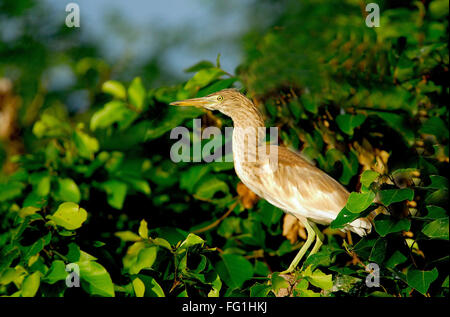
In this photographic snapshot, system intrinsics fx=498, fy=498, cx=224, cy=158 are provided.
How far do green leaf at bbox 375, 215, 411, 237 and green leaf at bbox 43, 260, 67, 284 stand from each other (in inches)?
38.7

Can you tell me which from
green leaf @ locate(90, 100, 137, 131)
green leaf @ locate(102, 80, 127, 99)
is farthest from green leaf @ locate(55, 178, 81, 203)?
green leaf @ locate(102, 80, 127, 99)

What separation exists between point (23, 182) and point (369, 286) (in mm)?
1533

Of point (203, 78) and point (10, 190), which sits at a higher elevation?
point (203, 78)

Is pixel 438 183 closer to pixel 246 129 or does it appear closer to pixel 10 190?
pixel 246 129

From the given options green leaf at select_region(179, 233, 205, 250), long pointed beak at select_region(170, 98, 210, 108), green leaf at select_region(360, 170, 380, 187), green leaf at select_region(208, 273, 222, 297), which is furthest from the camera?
long pointed beak at select_region(170, 98, 210, 108)

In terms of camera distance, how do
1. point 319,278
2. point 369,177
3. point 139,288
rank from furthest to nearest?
point 139,288 < point 319,278 < point 369,177

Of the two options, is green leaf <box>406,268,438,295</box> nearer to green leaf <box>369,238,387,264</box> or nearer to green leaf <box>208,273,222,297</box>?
green leaf <box>369,238,387,264</box>

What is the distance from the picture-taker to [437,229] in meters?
1.40

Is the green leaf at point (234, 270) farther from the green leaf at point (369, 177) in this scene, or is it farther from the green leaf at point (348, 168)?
the green leaf at point (369, 177)

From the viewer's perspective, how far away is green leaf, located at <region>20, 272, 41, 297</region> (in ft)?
5.14

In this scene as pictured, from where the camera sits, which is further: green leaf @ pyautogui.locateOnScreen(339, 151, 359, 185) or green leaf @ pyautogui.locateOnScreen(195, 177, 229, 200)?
green leaf @ pyautogui.locateOnScreen(195, 177, 229, 200)

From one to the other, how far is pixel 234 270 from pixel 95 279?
1.63 feet

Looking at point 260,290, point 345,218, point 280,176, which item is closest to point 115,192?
point 280,176

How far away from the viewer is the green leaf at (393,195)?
132cm
